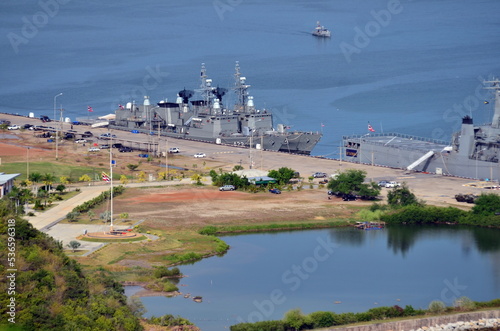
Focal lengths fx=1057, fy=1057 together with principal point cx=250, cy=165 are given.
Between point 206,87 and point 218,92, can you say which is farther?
point 206,87

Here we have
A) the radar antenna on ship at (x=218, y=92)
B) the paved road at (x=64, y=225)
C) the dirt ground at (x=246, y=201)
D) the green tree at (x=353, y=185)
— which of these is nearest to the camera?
the paved road at (x=64, y=225)

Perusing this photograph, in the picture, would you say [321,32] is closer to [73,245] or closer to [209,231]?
[209,231]

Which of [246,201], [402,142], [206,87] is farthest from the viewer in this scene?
[206,87]

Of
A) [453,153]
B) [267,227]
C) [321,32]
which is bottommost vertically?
[267,227]

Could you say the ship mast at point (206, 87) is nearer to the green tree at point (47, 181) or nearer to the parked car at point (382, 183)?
the parked car at point (382, 183)

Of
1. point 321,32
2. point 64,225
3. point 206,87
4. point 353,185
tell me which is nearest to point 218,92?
point 206,87

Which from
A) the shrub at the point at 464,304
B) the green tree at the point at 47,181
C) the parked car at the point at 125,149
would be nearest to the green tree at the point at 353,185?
the green tree at the point at 47,181
